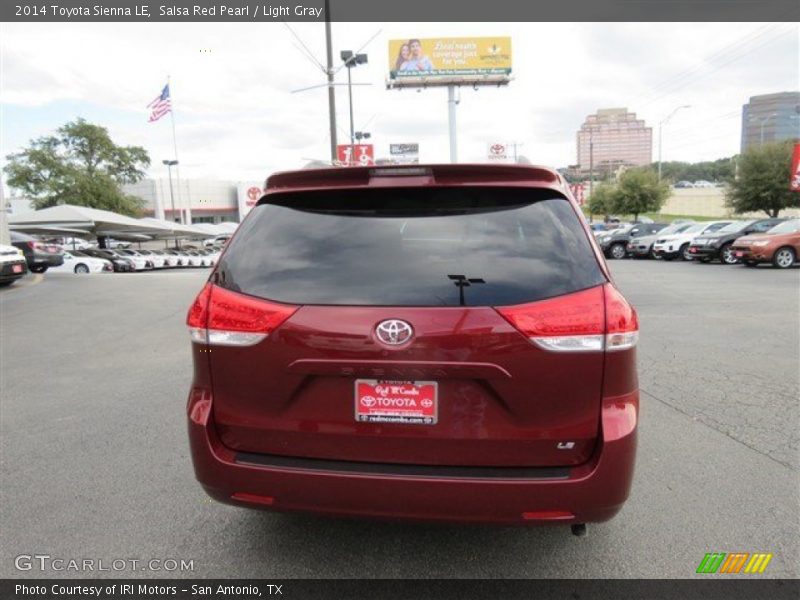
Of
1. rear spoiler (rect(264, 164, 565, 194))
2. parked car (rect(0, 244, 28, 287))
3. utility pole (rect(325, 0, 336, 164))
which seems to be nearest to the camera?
rear spoiler (rect(264, 164, 565, 194))

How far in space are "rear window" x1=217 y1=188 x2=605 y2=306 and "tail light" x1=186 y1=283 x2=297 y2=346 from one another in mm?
53

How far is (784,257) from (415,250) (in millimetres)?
19541

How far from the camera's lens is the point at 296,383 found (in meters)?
2.36

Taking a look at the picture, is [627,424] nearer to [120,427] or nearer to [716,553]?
[716,553]

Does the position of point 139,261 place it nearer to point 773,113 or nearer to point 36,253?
point 36,253

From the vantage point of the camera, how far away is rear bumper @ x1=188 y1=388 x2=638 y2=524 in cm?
225

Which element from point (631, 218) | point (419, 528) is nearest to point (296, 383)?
point (419, 528)

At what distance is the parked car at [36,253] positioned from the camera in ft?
66.8

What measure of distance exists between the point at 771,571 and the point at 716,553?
0.23 meters

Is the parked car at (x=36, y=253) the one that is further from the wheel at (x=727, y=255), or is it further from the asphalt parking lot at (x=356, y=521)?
the wheel at (x=727, y=255)

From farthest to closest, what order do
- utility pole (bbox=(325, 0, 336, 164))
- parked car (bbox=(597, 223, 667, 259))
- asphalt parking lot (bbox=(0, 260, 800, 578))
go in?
parked car (bbox=(597, 223, 667, 259)) < utility pole (bbox=(325, 0, 336, 164)) < asphalt parking lot (bbox=(0, 260, 800, 578))

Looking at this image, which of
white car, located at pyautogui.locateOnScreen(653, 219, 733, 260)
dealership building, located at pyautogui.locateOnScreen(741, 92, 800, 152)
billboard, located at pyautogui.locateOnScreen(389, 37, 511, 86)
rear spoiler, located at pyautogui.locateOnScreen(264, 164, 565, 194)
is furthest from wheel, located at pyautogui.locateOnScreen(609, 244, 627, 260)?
dealership building, located at pyautogui.locateOnScreen(741, 92, 800, 152)

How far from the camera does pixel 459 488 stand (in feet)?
7.41

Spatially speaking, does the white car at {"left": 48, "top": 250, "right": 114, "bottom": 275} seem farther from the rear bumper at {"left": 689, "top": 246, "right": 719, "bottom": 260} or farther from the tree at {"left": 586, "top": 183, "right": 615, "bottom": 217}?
the tree at {"left": 586, "top": 183, "right": 615, "bottom": 217}
